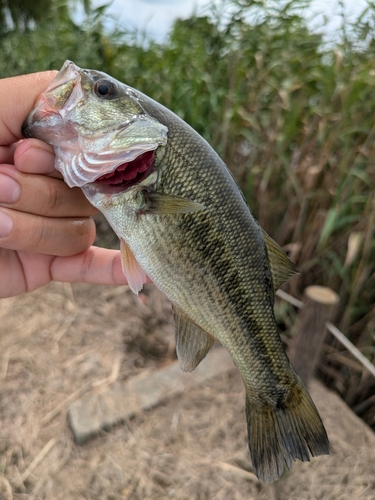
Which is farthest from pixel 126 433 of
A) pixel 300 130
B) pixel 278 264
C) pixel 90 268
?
pixel 300 130

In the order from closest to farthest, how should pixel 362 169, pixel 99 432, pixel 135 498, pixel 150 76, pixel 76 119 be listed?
pixel 76 119 < pixel 135 498 < pixel 99 432 < pixel 362 169 < pixel 150 76

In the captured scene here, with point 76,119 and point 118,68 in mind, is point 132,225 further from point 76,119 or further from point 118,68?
point 118,68

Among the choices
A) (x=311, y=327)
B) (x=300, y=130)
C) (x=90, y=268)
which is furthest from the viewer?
(x=300, y=130)

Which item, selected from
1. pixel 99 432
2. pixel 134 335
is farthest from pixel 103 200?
pixel 134 335

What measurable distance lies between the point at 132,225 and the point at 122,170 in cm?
16

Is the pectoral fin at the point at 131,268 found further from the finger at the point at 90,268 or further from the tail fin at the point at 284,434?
the tail fin at the point at 284,434

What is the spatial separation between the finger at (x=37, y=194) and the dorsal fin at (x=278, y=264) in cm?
64

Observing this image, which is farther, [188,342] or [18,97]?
[188,342]

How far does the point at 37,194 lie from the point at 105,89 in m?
0.37

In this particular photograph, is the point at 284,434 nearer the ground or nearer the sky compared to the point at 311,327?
nearer the sky

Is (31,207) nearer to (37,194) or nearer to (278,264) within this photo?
(37,194)

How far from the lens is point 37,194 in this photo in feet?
3.89

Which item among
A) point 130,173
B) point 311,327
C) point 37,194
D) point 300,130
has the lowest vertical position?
point 311,327

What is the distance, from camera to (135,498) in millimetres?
1901
